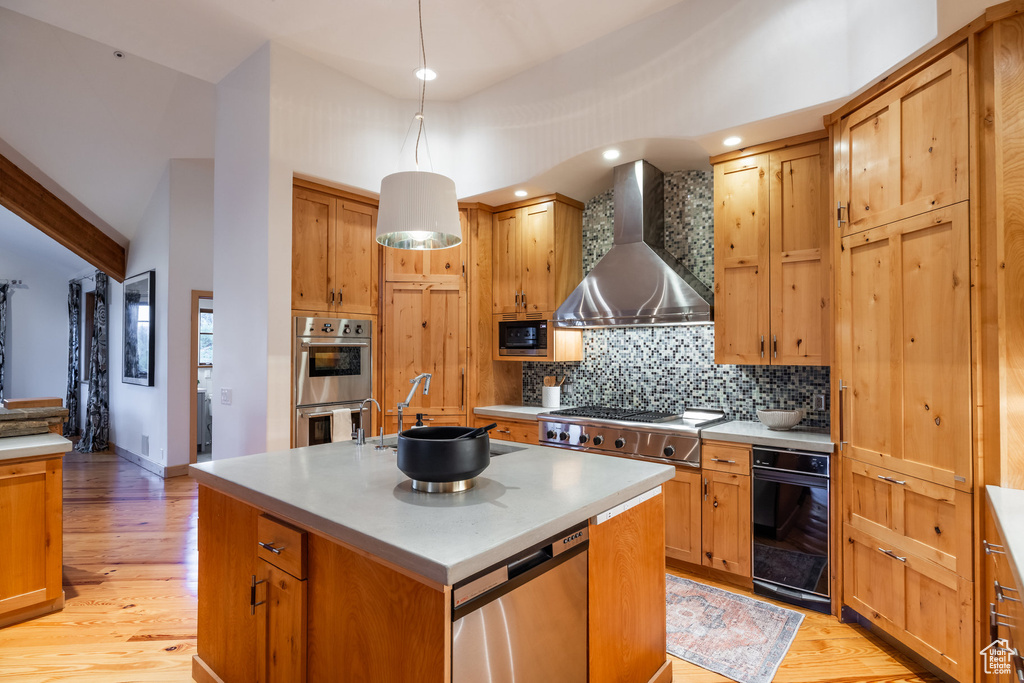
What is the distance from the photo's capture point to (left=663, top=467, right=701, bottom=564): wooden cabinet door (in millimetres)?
3072

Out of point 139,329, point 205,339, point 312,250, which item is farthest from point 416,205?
point 139,329

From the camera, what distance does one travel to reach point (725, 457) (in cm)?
296

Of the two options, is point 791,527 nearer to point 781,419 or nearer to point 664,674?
point 781,419

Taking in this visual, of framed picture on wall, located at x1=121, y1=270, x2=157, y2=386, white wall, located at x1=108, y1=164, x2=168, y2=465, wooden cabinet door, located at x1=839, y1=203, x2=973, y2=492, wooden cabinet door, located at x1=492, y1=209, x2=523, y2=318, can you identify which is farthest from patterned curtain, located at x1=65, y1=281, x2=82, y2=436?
wooden cabinet door, located at x1=839, y1=203, x2=973, y2=492

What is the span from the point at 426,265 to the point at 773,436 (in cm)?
269

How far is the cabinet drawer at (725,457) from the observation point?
2896 millimetres

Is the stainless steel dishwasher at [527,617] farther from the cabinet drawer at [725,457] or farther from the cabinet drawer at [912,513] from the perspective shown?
the cabinet drawer at [725,457]

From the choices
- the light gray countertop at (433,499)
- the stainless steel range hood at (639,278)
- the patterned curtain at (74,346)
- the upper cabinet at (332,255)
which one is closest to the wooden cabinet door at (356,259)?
the upper cabinet at (332,255)

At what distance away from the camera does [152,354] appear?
19.3 feet

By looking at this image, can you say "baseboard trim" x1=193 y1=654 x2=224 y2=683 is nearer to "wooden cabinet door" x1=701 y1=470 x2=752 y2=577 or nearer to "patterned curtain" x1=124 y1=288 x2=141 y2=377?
"wooden cabinet door" x1=701 y1=470 x2=752 y2=577

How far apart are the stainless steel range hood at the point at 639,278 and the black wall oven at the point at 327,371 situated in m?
1.54

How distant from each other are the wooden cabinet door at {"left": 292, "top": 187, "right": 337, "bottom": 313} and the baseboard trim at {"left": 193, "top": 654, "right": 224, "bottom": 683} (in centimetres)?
206

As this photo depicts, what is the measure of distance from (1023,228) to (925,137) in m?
0.56

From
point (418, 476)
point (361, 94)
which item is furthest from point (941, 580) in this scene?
point (361, 94)
